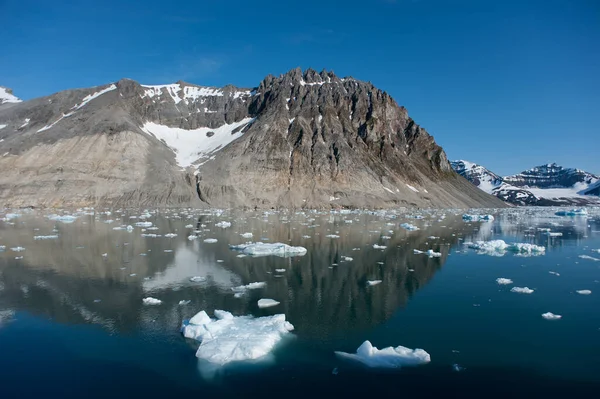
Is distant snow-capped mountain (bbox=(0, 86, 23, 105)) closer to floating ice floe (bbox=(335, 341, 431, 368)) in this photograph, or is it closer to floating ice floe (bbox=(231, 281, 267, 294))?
floating ice floe (bbox=(231, 281, 267, 294))

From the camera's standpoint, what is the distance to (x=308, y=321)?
11227mm

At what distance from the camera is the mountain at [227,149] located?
238ft

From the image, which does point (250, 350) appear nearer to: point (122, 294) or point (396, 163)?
point (122, 294)

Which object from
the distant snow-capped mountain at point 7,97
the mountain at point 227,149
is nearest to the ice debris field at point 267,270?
the mountain at point 227,149

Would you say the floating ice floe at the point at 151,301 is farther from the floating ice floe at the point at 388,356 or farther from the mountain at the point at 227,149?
the mountain at the point at 227,149

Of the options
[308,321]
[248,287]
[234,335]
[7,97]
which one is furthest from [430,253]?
[7,97]

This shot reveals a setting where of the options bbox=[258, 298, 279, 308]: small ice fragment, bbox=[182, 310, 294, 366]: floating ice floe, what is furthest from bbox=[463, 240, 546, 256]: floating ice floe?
bbox=[182, 310, 294, 366]: floating ice floe

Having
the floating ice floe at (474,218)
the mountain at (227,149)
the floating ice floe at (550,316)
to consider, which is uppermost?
the mountain at (227,149)

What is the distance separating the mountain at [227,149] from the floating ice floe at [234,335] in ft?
212

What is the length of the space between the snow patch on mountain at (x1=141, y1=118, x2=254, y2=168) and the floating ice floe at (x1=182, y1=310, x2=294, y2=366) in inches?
3176

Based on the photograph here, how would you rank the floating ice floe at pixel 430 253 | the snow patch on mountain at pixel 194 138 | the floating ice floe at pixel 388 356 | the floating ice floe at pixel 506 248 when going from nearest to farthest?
1. the floating ice floe at pixel 388 356
2. the floating ice floe at pixel 430 253
3. the floating ice floe at pixel 506 248
4. the snow patch on mountain at pixel 194 138

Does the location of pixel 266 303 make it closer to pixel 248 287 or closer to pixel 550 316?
pixel 248 287

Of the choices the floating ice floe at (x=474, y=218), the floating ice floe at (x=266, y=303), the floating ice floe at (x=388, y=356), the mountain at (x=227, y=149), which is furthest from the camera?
the mountain at (x=227, y=149)

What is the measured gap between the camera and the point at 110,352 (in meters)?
9.27
